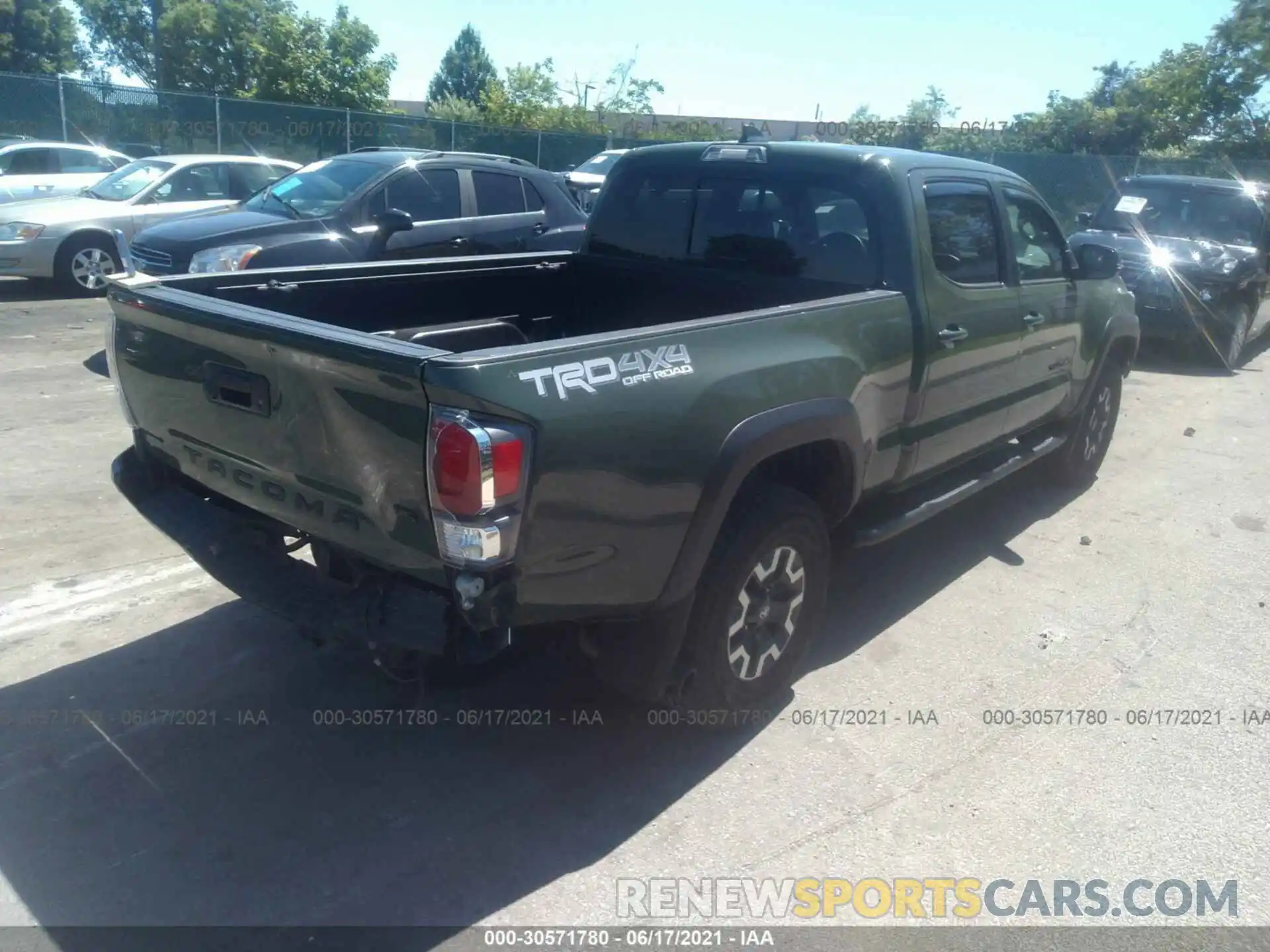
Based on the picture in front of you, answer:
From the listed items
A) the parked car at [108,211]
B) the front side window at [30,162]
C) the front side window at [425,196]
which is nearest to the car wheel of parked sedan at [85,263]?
the parked car at [108,211]

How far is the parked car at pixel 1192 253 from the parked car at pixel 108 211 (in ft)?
30.0

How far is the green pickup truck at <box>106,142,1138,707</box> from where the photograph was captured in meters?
2.85

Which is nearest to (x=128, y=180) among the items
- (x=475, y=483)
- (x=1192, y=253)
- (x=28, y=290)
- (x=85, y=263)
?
(x=85, y=263)

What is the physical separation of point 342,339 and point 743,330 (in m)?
1.28

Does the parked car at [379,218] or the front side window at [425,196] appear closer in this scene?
the parked car at [379,218]

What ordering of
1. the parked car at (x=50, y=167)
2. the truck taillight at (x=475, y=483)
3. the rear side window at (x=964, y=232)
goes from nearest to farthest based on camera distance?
1. the truck taillight at (x=475, y=483)
2. the rear side window at (x=964, y=232)
3. the parked car at (x=50, y=167)

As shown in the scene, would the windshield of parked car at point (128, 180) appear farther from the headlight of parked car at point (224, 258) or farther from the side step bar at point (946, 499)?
the side step bar at point (946, 499)

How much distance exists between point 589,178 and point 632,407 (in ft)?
52.0

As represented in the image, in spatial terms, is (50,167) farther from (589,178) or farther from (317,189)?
(589,178)

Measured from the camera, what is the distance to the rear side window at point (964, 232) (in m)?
4.65

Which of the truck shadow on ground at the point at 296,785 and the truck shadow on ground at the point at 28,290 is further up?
the truck shadow on ground at the point at 28,290

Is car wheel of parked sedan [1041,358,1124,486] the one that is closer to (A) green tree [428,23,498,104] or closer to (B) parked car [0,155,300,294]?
(B) parked car [0,155,300,294]

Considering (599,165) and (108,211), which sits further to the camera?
(599,165)

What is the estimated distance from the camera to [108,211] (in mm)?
11734
